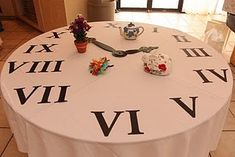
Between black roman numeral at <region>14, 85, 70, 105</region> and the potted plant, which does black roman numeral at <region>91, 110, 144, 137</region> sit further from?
the potted plant

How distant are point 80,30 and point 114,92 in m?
0.42

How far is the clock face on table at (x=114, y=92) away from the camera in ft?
2.49

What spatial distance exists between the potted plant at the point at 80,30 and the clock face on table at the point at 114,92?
0.15ft

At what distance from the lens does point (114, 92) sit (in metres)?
0.91

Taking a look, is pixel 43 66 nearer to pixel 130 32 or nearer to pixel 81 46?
pixel 81 46

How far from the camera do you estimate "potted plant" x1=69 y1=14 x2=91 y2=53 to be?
114 centimetres

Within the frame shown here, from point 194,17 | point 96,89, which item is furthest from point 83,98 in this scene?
point 194,17

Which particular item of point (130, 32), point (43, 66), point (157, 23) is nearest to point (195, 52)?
point (130, 32)

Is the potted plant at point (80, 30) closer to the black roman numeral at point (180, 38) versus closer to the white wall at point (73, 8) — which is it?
the black roman numeral at point (180, 38)

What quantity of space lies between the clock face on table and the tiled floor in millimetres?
605

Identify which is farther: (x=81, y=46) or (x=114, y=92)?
(x=81, y=46)

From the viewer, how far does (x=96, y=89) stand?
93cm

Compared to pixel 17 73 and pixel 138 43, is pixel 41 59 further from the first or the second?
pixel 138 43

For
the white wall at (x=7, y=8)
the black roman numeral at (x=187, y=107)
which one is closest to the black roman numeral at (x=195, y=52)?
the black roman numeral at (x=187, y=107)
